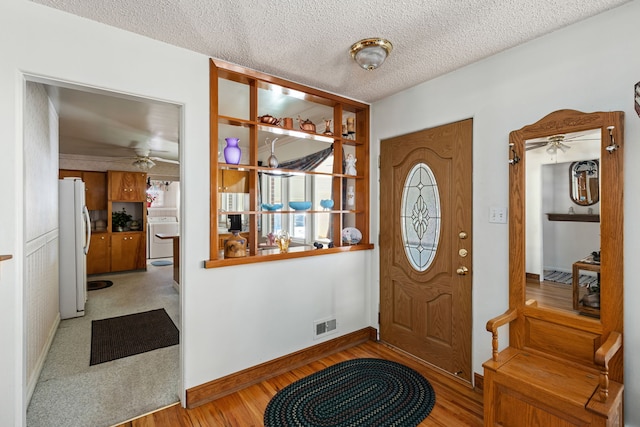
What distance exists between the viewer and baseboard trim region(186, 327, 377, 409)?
217 centimetres

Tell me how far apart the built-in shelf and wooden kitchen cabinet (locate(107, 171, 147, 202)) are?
22.6ft

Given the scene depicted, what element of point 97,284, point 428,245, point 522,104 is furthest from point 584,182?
point 97,284

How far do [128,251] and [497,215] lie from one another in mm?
6659

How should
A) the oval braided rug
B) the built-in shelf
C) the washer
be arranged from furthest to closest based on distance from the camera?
the washer
the oval braided rug
the built-in shelf

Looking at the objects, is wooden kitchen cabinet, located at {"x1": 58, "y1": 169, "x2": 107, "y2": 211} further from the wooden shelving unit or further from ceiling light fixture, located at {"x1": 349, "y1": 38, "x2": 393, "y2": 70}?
ceiling light fixture, located at {"x1": 349, "y1": 38, "x2": 393, "y2": 70}

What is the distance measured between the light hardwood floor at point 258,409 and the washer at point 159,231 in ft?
21.5

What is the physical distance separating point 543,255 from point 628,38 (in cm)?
125

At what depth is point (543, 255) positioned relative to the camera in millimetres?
1972

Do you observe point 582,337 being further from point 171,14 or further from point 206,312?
point 171,14

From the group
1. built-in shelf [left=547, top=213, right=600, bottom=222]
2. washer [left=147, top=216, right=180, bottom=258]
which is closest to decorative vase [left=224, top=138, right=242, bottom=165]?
built-in shelf [left=547, top=213, right=600, bottom=222]

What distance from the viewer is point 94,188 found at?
6254mm

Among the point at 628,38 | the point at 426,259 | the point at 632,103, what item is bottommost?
the point at 426,259

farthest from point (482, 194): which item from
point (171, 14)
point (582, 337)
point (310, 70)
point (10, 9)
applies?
point (10, 9)

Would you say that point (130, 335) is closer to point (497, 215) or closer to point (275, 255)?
point (275, 255)
